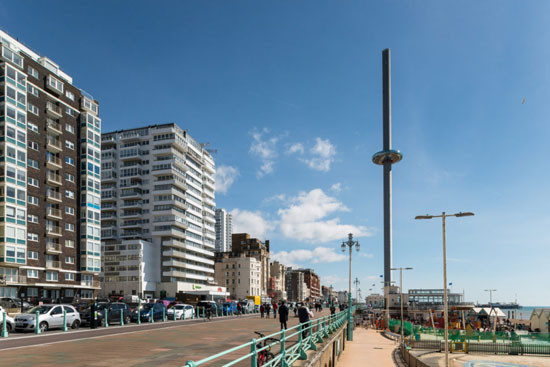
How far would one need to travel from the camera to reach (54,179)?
65.2m

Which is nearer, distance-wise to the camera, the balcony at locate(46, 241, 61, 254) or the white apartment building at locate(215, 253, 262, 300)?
the balcony at locate(46, 241, 61, 254)

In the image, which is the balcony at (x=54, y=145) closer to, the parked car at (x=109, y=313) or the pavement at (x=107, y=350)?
the parked car at (x=109, y=313)

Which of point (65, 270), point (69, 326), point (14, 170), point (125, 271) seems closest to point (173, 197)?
point (125, 271)

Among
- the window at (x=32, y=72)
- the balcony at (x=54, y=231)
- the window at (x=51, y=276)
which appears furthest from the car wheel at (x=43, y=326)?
the window at (x=32, y=72)

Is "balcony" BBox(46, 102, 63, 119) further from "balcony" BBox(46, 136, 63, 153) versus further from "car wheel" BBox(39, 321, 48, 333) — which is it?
"car wheel" BBox(39, 321, 48, 333)

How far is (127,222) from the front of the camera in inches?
4072

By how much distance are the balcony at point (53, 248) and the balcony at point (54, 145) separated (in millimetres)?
12714

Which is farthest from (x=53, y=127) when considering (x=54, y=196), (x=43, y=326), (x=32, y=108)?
(x=43, y=326)

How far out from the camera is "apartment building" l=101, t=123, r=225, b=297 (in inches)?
3871

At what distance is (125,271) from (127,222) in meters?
12.1

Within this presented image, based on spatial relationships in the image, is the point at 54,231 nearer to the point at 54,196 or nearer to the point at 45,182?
the point at 54,196

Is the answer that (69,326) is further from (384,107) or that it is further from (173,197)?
(384,107)

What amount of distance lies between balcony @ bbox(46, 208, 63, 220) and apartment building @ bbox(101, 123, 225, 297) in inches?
1268

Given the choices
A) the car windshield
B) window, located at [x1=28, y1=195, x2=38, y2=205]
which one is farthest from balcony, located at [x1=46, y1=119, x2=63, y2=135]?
the car windshield
